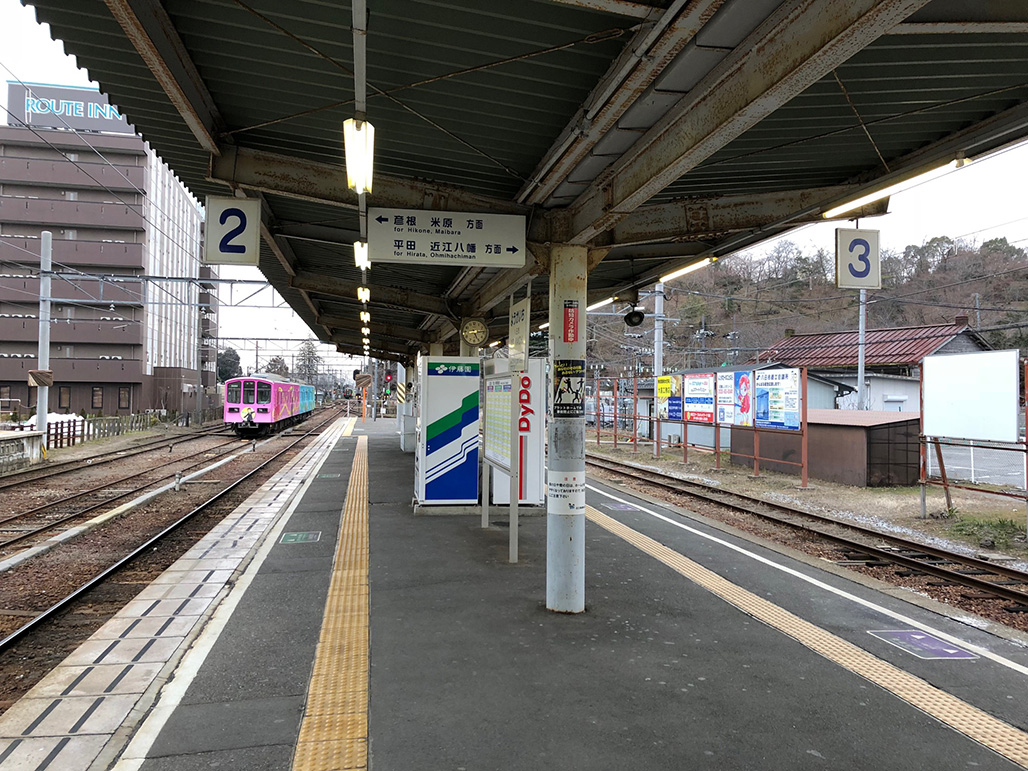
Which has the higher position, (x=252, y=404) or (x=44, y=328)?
(x=44, y=328)

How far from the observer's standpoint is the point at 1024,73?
3947 mm

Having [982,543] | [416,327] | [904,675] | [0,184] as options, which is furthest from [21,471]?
[0,184]

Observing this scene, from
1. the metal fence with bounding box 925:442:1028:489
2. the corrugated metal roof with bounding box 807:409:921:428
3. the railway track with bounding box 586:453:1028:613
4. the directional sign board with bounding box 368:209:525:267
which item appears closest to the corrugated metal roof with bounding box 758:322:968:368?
the metal fence with bounding box 925:442:1028:489

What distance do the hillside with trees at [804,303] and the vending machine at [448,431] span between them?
65.4 ft

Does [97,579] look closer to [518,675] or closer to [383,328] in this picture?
[518,675]

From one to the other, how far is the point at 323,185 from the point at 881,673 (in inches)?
225

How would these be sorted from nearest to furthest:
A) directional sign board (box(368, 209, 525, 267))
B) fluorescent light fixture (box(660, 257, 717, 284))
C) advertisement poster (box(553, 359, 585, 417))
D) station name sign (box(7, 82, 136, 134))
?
advertisement poster (box(553, 359, 585, 417)), directional sign board (box(368, 209, 525, 267)), fluorescent light fixture (box(660, 257, 717, 284)), station name sign (box(7, 82, 136, 134))

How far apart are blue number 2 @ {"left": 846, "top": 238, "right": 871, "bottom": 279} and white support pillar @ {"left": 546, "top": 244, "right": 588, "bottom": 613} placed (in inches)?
129

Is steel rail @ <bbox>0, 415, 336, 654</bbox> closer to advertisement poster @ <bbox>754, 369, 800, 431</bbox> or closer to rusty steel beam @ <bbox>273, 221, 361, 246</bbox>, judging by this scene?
rusty steel beam @ <bbox>273, 221, 361, 246</bbox>

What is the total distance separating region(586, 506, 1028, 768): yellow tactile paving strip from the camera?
341 centimetres

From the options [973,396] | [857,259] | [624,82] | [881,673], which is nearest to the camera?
[624,82]

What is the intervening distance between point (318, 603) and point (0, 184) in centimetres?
4861

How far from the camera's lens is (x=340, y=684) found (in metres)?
3.90

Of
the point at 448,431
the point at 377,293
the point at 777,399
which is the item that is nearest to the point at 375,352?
the point at 377,293
